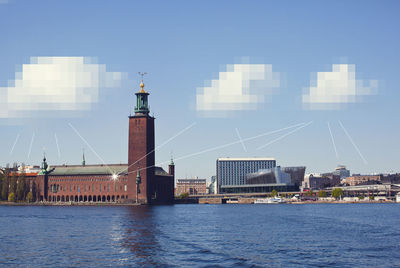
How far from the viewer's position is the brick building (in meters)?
152

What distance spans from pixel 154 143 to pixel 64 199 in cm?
3650

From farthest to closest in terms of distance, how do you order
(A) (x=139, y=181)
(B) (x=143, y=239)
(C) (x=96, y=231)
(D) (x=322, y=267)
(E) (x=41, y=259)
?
1. (A) (x=139, y=181)
2. (C) (x=96, y=231)
3. (B) (x=143, y=239)
4. (E) (x=41, y=259)
5. (D) (x=322, y=267)

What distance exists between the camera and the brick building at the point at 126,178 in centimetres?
15150

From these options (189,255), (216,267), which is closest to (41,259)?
(189,255)

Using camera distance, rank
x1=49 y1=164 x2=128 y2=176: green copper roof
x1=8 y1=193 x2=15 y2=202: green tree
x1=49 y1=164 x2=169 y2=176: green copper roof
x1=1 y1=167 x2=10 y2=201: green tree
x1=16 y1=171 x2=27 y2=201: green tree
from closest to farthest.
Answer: x1=8 y1=193 x2=15 y2=202: green tree → x1=16 y1=171 x2=27 y2=201: green tree → x1=49 y1=164 x2=128 y2=176: green copper roof → x1=49 y1=164 x2=169 y2=176: green copper roof → x1=1 y1=167 x2=10 y2=201: green tree

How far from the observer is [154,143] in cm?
15788

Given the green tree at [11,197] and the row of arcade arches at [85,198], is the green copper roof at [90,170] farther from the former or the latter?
the green tree at [11,197]

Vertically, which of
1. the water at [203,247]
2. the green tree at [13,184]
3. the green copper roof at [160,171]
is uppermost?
the green copper roof at [160,171]

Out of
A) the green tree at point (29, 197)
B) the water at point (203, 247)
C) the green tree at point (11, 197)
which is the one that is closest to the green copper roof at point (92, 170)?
the green tree at point (29, 197)

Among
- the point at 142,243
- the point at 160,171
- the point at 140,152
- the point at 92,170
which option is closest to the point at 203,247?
the point at 142,243

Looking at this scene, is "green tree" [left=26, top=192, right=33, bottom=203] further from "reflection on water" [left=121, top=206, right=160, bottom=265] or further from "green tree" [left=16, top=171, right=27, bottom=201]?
"reflection on water" [left=121, top=206, right=160, bottom=265]

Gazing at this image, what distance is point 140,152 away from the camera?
498ft

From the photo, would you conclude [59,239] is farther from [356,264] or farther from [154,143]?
[154,143]

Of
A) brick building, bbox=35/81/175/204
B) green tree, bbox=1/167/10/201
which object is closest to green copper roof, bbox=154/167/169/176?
brick building, bbox=35/81/175/204
